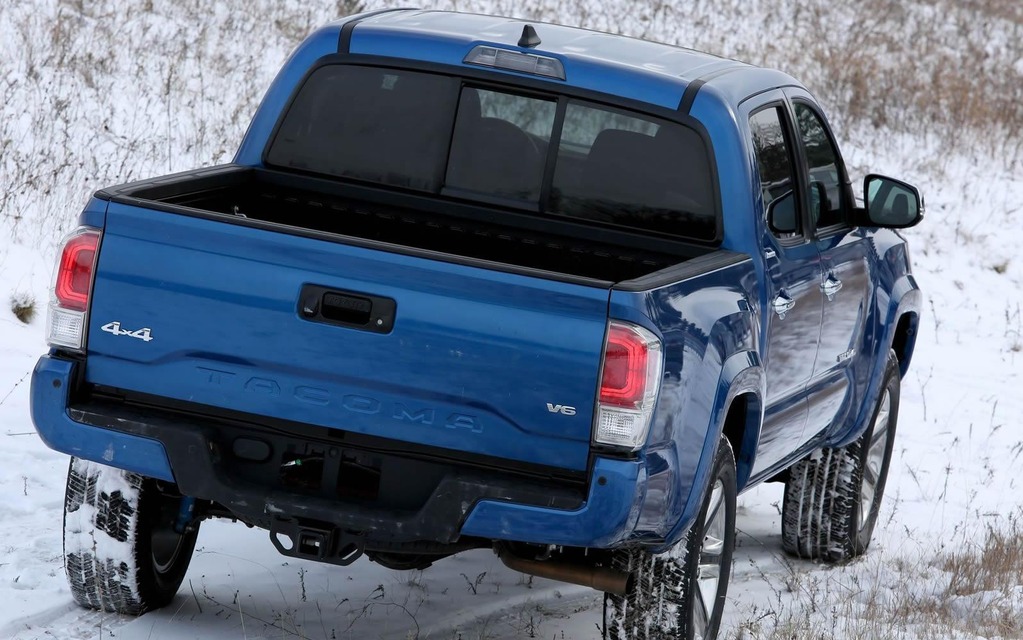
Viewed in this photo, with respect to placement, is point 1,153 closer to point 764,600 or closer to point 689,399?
point 764,600

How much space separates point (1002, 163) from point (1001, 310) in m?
4.03

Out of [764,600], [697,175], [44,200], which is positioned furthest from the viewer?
[44,200]

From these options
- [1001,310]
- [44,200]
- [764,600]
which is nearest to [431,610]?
[764,600]

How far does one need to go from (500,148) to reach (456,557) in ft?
5.93

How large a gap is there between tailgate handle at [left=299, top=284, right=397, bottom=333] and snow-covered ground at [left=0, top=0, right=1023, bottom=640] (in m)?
1.33

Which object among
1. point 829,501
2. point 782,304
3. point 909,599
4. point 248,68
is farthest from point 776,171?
point 248,68

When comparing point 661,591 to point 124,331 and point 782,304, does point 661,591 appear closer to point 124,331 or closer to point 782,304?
point 782,304

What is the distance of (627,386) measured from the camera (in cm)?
365

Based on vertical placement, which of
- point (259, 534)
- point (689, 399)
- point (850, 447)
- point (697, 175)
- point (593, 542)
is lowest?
point (259, 534)

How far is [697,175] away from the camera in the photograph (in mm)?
4844

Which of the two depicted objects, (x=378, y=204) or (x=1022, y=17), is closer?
(x=378, y=204)

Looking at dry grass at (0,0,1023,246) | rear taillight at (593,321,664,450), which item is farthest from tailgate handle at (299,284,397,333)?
dry grass at (0,0,1023,246)

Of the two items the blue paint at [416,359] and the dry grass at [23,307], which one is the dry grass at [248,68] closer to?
the dry grass at [23,307]

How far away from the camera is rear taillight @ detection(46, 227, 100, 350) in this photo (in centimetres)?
389
